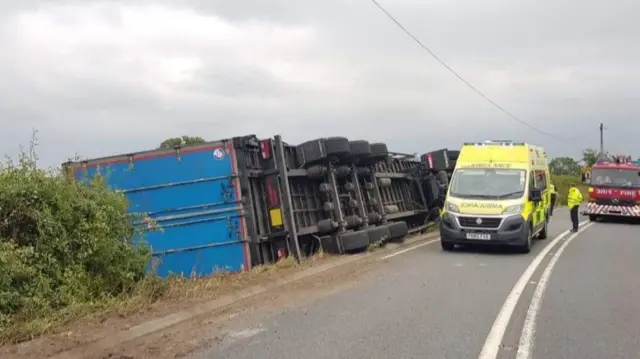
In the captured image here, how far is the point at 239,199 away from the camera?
12.1m

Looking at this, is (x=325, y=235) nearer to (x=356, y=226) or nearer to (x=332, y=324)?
(x=356, y=226)

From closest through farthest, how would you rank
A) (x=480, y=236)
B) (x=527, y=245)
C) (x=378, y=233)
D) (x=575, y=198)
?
(x=480, y=236) → (x=527, y=245) → (x=378, y=233) → (x=575, y=198)

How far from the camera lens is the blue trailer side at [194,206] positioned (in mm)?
12031

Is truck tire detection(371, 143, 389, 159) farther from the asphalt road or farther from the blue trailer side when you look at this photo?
the blue trailer side

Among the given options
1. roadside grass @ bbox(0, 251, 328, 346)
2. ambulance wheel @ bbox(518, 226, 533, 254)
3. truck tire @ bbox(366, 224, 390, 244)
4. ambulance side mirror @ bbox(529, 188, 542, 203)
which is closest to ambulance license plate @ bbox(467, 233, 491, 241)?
ambulance wheel @ bbox(518, 226, 533, 254)

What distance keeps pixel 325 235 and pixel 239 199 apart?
3021 mm

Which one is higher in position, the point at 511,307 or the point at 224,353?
the point at 224,353

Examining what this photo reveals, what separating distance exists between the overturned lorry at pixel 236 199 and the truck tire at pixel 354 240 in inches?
0.9

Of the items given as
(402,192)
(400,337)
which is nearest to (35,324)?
(400,337)

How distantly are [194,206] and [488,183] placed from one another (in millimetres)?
7226

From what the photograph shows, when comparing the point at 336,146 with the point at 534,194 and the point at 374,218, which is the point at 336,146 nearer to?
the point at 374,218

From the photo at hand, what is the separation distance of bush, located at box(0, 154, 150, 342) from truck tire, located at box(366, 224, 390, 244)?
7572mm

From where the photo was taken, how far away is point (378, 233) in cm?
1573

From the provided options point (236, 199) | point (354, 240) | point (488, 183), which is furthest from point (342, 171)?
point (236, 199)
